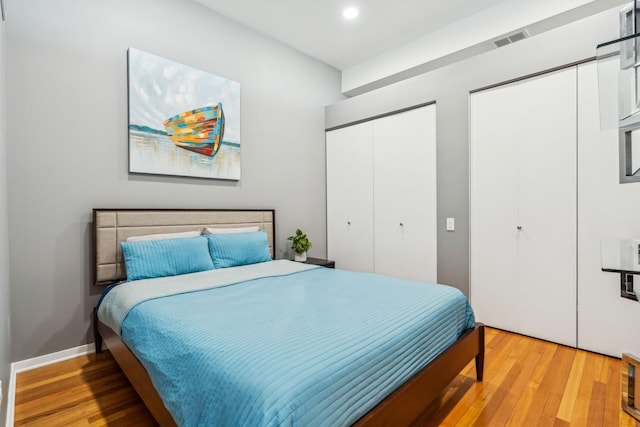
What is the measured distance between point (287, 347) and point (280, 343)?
0.05 meters

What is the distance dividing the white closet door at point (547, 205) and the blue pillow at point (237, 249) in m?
2.34

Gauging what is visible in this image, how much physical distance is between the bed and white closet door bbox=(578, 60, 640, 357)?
111cm

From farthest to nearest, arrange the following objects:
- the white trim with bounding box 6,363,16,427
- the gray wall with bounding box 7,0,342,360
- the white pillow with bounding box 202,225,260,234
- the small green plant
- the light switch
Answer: the small green plant
the light switch
the white pillow with bounding box 202,225,260,234
the gray wall with bounding box 7,0,342,360
the white trim with bounding box 6,363,16,427

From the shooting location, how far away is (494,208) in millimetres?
2939

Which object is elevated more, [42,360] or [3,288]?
[3,288]

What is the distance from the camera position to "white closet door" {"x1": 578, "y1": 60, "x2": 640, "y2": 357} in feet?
7.49

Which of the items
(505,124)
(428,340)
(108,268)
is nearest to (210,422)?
(428,340)

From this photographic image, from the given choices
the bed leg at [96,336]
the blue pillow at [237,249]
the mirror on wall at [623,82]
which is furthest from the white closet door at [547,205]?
the bed leg at [96,336]

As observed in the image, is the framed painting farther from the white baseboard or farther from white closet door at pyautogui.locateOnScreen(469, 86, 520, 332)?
white closet door at pyautogui.locateOnScreen(469, 86, 520, 332)

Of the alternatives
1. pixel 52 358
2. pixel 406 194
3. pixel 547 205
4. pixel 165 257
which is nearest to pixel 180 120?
pixel 165 257

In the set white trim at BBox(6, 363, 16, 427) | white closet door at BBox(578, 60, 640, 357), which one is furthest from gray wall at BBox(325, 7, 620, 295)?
white trim at BBox(6, 363, 16, 427)

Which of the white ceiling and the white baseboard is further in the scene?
the white ceiling

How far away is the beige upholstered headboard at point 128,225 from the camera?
2480 millimetres

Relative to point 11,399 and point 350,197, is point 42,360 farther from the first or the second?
point 350,197
